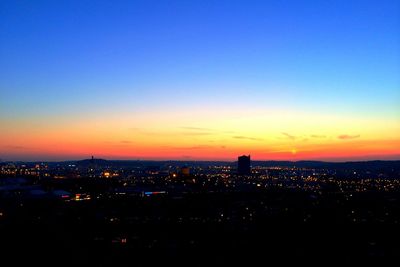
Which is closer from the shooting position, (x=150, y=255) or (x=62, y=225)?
(x=150, y=255)

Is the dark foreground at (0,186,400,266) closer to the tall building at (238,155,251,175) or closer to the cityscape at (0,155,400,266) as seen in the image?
the cityscape at (0,155,400,266)

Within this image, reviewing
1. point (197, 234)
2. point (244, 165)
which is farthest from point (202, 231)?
point (244, 165)

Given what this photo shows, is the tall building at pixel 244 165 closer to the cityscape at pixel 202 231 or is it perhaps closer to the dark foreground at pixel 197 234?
the cityscape at pixel 202 231

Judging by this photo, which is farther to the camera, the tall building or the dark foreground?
the tall building

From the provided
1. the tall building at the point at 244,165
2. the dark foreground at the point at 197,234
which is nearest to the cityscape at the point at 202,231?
the dark foreground at the point at 197,234

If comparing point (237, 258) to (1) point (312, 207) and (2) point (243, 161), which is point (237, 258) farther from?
(2) point (243, 161)

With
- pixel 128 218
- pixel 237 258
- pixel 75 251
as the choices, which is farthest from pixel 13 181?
pixel 237 258

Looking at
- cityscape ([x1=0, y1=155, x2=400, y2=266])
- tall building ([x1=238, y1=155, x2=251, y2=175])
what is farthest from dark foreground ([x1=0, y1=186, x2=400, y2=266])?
tall building ([x1=238, y1=155, x2=251, y2=175])

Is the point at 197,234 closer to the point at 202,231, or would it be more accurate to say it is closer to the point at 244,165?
the point at 202,231
